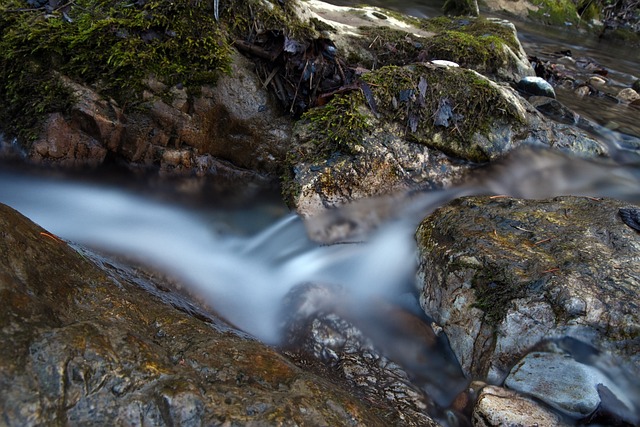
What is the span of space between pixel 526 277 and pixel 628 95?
720cm

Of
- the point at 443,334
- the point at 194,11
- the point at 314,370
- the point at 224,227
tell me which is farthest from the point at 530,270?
the point at 194,11

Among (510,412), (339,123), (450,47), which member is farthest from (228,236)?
(450,47)

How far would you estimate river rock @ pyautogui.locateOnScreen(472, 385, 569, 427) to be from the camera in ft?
7.18

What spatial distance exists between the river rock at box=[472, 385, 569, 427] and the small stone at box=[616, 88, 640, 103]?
7.63 m

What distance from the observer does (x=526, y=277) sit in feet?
8.90

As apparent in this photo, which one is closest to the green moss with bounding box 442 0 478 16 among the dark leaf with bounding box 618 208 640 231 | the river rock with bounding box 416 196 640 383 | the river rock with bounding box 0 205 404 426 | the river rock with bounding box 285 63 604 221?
the river rock with bounding box 285 63 604 221

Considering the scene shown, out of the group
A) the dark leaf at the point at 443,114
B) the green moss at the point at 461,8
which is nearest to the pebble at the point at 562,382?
the dark leaf at the point at 443,114

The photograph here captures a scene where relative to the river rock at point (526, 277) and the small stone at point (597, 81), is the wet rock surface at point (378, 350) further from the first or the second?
the small stone at point (597, 81)

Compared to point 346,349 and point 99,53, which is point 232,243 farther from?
point 99,53

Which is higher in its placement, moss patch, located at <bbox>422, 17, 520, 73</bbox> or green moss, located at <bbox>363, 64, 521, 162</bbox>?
moss patch, located at <bbox>422, 17, 520, 73</bbox>

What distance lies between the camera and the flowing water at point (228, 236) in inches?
131

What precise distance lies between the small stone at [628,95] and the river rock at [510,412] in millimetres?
7625

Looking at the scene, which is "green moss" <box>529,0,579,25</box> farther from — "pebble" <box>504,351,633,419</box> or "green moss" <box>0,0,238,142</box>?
"pebble" <box>504,351,633,419</box>

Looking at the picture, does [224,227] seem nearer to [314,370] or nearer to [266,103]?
[266,103]
